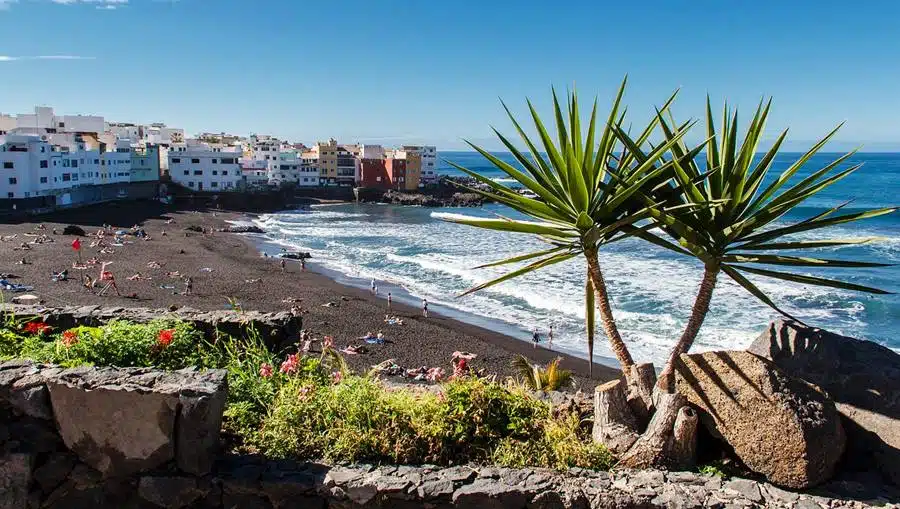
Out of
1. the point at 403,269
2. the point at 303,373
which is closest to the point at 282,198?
the point at 403,269

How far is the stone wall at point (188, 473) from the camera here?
175 inches

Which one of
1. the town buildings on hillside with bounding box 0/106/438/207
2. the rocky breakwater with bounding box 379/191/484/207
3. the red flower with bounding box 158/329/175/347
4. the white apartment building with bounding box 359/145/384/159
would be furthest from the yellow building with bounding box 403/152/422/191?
the red flower with bounding box 158/329/175/347

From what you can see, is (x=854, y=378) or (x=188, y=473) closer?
(x=188, y=473)

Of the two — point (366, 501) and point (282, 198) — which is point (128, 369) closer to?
point (366, 501)

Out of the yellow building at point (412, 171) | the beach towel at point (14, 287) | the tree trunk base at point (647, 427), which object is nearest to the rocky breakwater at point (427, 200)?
the yellow building at point (412, 171)

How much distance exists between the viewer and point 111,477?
15.5 ft

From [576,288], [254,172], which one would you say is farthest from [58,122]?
[576,288]

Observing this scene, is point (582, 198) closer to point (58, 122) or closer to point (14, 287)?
point (14, 287)

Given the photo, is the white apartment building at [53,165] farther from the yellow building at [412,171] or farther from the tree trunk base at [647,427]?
the tree trunk base at [647,427]

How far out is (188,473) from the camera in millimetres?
4641

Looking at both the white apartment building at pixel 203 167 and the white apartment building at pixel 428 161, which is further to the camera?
the white apartment building at pixel 428 161

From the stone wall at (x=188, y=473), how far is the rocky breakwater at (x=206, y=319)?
7.69 ft

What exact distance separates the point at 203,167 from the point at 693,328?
3275 inches

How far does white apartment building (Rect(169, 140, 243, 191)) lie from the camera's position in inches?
3179
